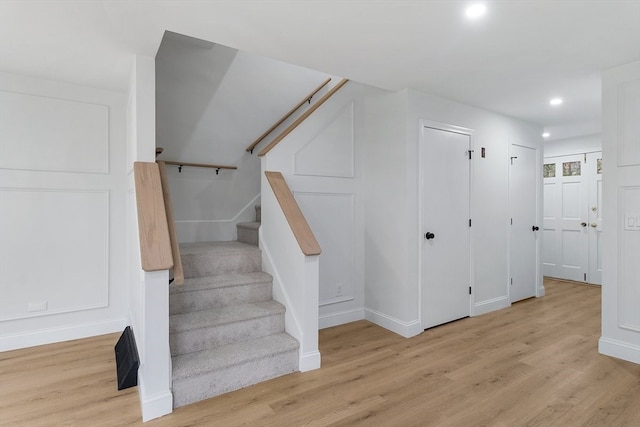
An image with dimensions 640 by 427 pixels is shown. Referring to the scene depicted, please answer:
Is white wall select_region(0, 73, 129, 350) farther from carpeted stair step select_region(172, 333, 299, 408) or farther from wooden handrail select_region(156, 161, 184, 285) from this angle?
carpeted stair step select_region(172, 333, 299, 408)

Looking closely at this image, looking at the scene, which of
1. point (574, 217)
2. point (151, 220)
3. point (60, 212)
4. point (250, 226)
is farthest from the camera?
point (574, 217)

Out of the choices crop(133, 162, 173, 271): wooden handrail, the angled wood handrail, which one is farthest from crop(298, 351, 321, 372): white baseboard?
the angled wood handrail

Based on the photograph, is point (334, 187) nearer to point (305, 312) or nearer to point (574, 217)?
point (305, 312)

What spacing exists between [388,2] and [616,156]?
240 cm

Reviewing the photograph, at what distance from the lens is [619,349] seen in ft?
9.06

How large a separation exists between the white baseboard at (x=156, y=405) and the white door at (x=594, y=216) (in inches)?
244

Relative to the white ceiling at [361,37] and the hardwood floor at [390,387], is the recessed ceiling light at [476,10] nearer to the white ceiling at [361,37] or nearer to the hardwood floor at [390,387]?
the white ceiling at [361,37]

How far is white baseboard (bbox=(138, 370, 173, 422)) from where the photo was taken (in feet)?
6.32

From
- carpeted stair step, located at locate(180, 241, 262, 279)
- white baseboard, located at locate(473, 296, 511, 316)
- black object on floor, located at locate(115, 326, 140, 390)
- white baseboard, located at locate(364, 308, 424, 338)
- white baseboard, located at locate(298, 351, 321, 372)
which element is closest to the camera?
black object on floor, located at locate(115, 326, 140, 390)

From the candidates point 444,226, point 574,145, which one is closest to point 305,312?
point 444,226

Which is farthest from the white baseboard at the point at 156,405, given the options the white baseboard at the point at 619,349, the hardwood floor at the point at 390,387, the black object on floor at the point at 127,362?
the white baseboard at the point at 619,349

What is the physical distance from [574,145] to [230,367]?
6.30 metres

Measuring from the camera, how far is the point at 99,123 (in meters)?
3.25

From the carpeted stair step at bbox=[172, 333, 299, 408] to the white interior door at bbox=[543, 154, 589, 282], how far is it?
5.36 metres
